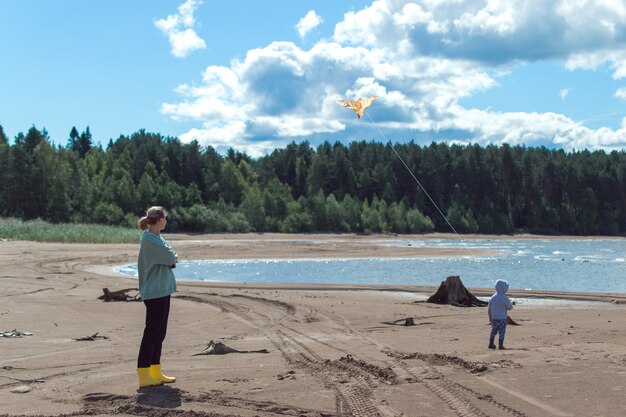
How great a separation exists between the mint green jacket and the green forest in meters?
69.1

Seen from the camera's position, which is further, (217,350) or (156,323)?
(217,350)

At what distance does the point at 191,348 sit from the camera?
10.4 m

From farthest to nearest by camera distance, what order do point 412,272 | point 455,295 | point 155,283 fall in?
point 412,272, point 455,295, point 155,283

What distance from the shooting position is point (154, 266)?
7711mm

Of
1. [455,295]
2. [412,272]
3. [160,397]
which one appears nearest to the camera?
[160,397]

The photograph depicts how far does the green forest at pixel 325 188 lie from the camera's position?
78.2m

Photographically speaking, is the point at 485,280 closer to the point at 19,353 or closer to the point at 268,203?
the point at 19,353

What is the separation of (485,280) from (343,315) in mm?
15371

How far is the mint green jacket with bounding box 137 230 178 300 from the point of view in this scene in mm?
7652

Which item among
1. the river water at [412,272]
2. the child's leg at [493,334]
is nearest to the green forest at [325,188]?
the river water at [412,272]

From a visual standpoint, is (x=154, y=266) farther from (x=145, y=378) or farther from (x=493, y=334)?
(x=493, y=334)

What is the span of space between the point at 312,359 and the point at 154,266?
272cm

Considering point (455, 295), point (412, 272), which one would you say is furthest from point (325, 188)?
point (455, 295)

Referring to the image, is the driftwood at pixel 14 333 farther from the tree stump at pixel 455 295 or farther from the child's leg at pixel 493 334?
the tree stump at pixel 455 295
